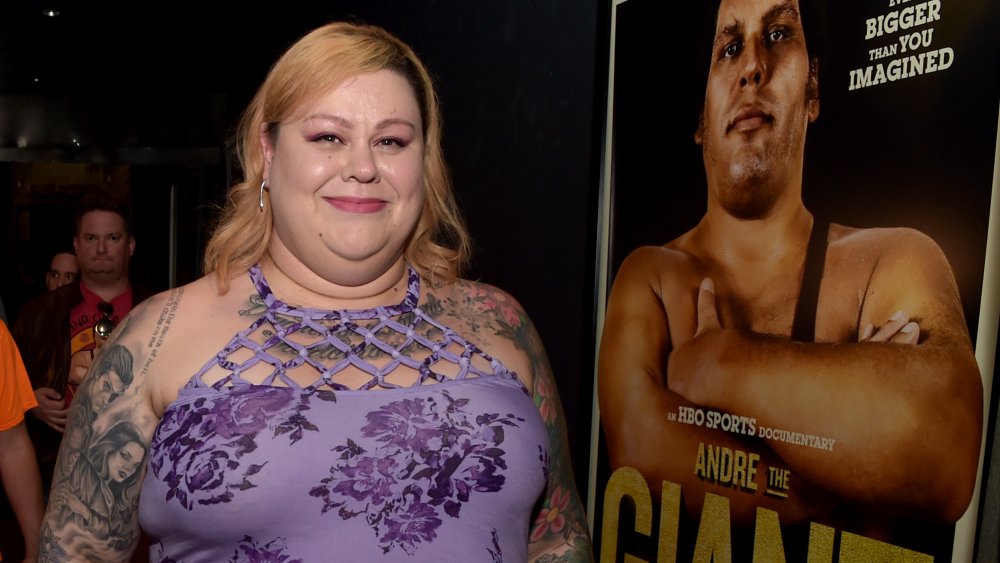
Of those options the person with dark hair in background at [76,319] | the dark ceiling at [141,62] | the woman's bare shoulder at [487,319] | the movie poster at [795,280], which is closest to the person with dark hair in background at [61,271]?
the person with dark hair in background at [76,319]

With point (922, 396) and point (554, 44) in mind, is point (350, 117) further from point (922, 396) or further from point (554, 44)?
point (554, 44)

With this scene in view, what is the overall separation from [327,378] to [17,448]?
1305mm

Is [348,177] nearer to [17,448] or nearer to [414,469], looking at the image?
[414,469]

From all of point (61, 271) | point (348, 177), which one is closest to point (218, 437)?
point (348, 177)

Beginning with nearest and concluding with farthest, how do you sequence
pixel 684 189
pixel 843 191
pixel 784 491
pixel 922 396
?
pixel 922 396 < pixel 843 191 < pixel 784 491 < pixel 684 189

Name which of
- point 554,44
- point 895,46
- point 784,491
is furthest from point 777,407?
point 554,44

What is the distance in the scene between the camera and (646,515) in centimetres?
204

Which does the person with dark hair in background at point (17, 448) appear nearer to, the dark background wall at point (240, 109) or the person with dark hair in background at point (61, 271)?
the dark background wall at point (240, 109)

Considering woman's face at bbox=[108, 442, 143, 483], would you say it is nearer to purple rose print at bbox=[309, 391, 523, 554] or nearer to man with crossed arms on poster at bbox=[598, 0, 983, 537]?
purple rose print at bbox=[309, 391, 523, 554]

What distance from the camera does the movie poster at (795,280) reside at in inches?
52.2

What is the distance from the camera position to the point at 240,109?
4.87 meters

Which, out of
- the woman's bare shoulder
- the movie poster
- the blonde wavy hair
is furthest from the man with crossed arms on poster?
the blonde wavy hair

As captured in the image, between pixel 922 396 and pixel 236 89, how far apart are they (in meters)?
4.25

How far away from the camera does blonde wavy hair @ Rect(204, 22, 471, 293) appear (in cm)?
138
